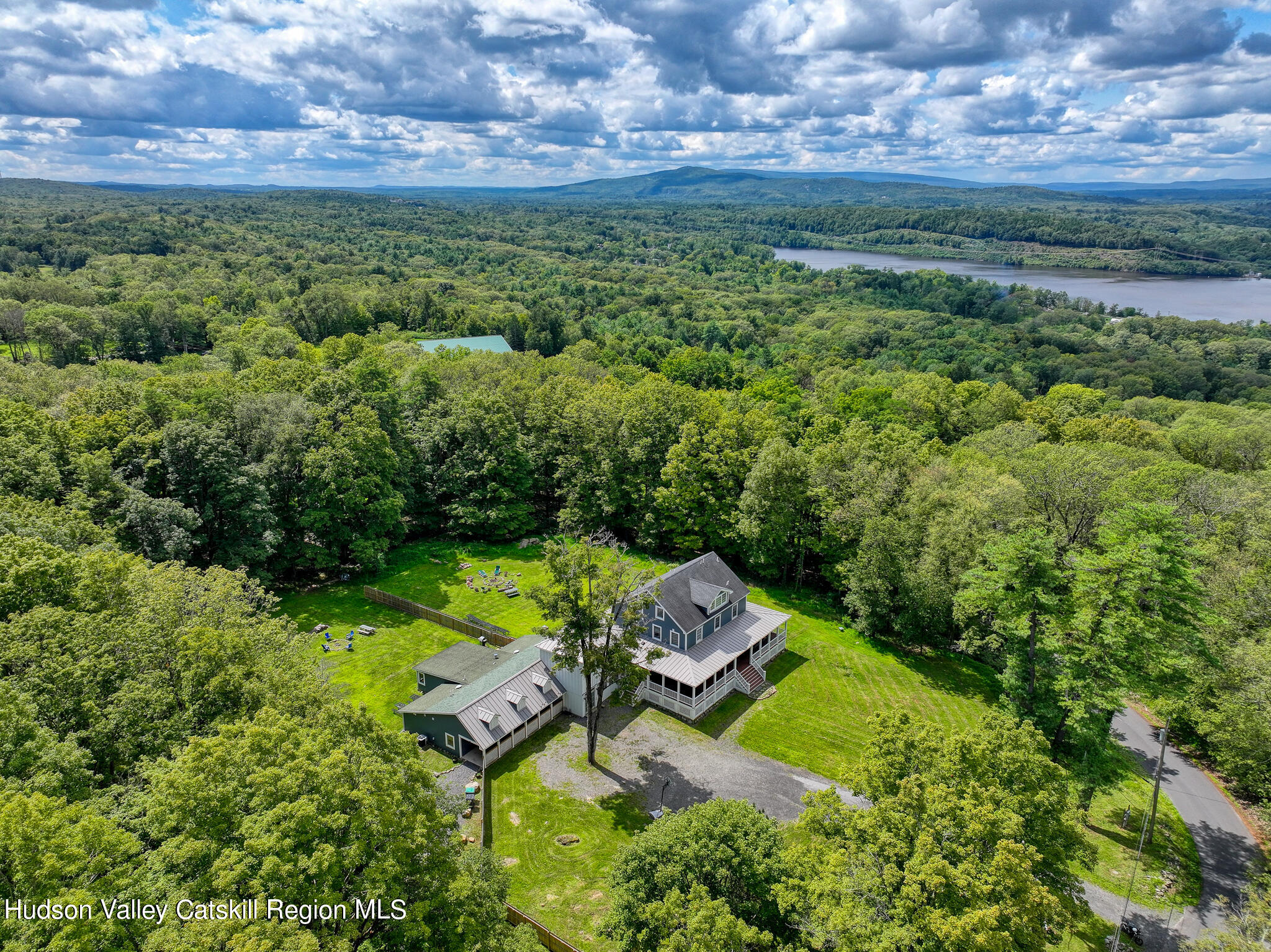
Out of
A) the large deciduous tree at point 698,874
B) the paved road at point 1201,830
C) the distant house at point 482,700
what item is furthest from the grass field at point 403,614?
the paved road at point 1201,830

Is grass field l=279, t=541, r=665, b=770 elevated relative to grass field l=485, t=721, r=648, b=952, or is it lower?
lower

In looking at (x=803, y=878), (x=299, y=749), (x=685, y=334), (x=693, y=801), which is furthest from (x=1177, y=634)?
(x=685, y=334)

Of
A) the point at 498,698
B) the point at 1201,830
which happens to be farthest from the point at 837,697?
the point at 498,698

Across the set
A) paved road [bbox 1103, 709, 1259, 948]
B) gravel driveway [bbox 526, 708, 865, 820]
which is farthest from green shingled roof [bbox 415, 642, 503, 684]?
paved road [bbox 1103, 709, 1259, 948]

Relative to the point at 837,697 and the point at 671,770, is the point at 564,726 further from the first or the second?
the point at 837,697

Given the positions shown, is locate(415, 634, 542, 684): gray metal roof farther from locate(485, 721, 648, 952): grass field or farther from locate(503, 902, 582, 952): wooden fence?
locate(503, 902, 582, 952): wooden fence

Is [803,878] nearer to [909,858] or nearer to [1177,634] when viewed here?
[909,858]

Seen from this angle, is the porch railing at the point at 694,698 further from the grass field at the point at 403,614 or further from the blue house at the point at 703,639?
the grass field at the point at 403,614
